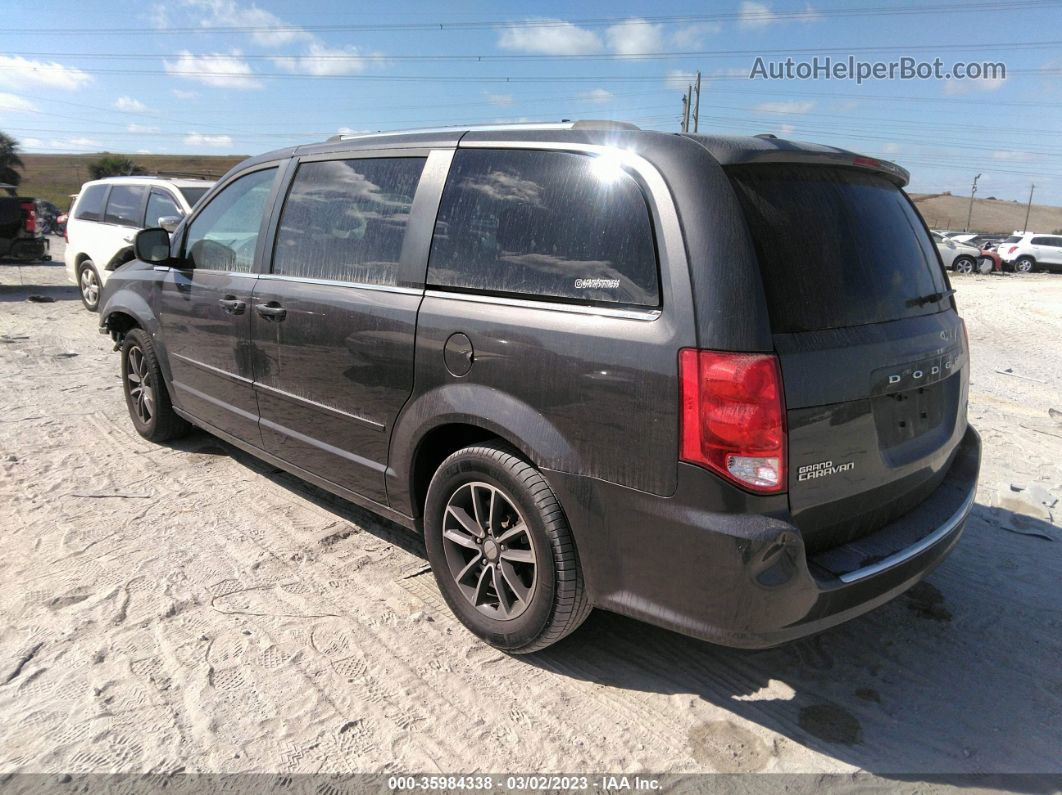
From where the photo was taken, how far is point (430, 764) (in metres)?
2.33

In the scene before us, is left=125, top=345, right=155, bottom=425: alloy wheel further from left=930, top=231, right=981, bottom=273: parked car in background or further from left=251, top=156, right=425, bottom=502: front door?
left=930, top=231, right=981, bottom=273: parked car in background

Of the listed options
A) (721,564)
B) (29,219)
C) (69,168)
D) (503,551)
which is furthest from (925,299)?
(69,168)

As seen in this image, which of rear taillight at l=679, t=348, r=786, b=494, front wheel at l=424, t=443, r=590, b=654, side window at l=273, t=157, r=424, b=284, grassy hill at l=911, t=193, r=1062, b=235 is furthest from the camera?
grassy hill at l=911, t=193, r=1062, b=235

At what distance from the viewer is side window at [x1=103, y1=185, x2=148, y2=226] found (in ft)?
33.1

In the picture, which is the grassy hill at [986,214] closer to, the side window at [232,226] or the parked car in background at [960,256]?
the parked car in background at [960,256]

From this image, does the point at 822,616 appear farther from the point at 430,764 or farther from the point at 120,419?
the point at 120,419

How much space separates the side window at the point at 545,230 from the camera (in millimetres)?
2412

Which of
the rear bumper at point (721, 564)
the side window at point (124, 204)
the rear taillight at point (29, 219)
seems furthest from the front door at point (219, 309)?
the rear taillight at point (29, 219)

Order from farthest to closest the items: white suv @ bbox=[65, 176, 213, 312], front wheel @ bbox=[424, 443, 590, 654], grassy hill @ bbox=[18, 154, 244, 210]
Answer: grassy hill @ bbox=[18, 154, 244, 210] → white suv @ bbox=[65, 176, 213, 312] → front wheel @ bbox=[424, 443, 590, 654]

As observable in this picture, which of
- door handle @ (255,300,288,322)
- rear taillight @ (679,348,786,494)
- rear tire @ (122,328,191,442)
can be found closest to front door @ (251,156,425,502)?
door handle @ (255,300,288,322)

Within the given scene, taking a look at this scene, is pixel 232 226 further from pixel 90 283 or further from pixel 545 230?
pixel 90 283

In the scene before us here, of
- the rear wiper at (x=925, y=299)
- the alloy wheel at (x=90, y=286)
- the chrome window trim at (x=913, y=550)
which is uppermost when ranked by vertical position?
the rear wiper at (x=925, y=299)

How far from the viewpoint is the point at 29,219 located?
49.5 ft

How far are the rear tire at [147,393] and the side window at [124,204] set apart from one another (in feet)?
18.7
